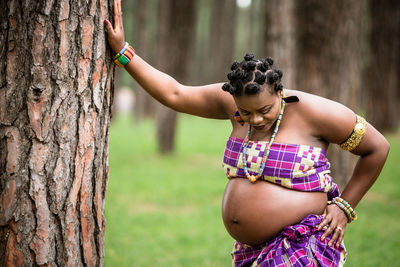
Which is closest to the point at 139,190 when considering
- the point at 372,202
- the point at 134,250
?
the point at 134,250

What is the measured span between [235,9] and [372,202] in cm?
2230

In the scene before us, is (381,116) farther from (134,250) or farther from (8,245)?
(8,245)

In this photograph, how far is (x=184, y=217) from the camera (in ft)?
20.4

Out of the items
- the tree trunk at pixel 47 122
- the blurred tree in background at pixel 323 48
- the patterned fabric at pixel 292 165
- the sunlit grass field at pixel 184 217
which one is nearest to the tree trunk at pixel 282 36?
the blurred tree in background at pixel 323 48

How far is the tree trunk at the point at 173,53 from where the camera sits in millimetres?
11009

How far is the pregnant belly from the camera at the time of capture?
8.18 ft

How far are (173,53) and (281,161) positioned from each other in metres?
8.90

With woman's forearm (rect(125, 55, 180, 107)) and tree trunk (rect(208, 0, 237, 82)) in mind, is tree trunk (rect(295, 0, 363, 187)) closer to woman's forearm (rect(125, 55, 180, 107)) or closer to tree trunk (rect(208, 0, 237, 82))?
woman's forearm (rect(125, 55, 180, 107))

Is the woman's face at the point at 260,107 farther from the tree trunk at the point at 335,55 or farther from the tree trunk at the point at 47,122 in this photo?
the tree trunk at the point at 335,55

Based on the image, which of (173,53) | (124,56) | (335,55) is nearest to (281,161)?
(124,56)

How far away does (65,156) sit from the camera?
7.89 feet

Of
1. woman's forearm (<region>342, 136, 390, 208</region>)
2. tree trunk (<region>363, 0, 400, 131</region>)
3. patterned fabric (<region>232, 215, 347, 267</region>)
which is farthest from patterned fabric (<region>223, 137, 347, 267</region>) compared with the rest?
tree trunk (<region>363, 0, 400, 131</region>)

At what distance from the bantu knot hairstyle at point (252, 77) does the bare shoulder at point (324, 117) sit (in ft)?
0.75

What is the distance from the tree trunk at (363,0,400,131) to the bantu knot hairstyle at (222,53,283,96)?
12.9 meters
